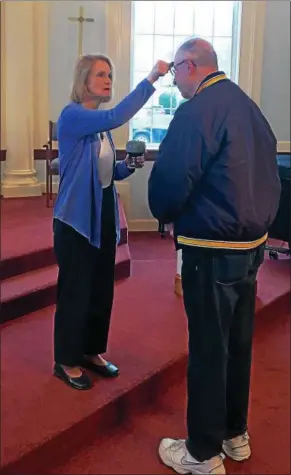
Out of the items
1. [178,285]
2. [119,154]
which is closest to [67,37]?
[119,154]

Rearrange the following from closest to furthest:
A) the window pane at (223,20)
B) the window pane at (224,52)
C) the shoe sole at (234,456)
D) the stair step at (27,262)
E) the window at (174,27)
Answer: the shoe sole at (234,456) < the stair step at (27,262) < the window at (174,27) < the window pane at (223,20) < the window pane at (224,52)

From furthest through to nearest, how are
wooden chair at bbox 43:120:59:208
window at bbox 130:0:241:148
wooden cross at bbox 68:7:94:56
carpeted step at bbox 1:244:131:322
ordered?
window at bbox 130:0:241:148, wooden cross at bbox 68:7:94:56, wooden chair at bbox 43:120:59:208, carpeted step at bbox 1:244:131:322

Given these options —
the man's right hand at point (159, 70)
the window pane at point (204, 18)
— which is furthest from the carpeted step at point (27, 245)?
the window pane at point (204, 18)

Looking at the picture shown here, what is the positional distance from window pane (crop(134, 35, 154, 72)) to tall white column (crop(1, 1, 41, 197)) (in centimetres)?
82

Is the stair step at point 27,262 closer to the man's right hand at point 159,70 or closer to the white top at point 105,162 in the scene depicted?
the white top at point 105,162

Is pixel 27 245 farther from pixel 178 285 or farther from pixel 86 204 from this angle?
pixel 86 204

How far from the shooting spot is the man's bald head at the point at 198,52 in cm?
177

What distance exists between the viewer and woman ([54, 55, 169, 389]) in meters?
2.05

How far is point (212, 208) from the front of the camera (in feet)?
5.79

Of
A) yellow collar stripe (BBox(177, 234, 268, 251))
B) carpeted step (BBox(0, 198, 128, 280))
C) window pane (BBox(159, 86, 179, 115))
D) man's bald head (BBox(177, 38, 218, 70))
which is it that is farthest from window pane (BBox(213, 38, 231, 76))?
yellow collar stripe (BBox(177, 234, 268, 251))

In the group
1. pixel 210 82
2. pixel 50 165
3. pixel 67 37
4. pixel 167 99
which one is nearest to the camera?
pixel 210 82

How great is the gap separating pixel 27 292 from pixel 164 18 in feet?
9.35

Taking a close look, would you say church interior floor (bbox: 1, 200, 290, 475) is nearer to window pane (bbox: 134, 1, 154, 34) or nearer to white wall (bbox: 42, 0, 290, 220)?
white wall (bbox: 42, 0, 290, 220)

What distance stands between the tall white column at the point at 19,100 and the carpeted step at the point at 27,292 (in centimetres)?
150
